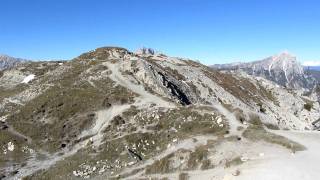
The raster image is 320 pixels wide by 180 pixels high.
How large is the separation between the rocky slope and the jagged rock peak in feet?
30.0

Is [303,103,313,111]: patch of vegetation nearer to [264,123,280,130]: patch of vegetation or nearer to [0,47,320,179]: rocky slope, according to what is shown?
[0,47,320,179]: rocky slope

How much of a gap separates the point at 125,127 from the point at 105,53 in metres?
71.4

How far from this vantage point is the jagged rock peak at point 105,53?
148625mm

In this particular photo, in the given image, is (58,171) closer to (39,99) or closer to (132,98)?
(132,98)

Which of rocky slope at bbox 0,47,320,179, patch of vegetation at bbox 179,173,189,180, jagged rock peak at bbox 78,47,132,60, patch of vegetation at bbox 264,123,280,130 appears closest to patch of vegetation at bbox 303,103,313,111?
rocky slope at bbox 0,47,320,179

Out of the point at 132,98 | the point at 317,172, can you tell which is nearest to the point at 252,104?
the point at 132,98

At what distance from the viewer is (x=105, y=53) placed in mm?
153250

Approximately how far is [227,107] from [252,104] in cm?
6325

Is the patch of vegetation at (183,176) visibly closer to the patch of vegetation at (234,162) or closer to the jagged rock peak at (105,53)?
the patch of vegetation at (234,162)

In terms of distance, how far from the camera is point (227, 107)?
86.2m

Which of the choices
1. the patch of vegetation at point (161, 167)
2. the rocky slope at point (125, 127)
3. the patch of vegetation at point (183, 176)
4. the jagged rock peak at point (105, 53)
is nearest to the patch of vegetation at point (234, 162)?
the rocky slope at point (125, 127)

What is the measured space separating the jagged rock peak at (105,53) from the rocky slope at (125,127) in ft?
30.0

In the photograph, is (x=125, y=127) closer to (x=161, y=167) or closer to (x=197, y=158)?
(x=161, y=167)

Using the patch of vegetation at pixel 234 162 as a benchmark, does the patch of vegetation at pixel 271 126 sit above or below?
below
